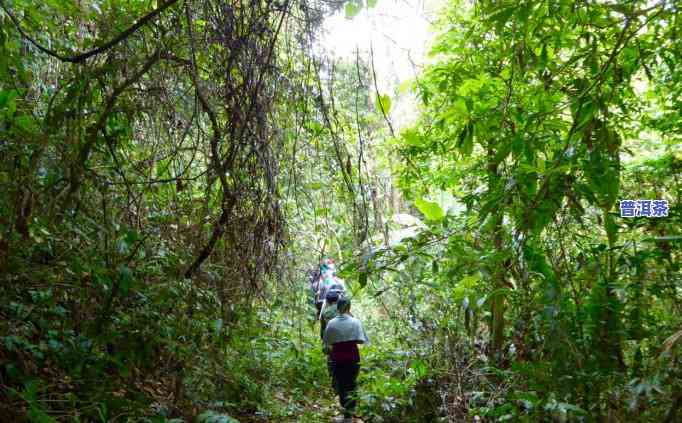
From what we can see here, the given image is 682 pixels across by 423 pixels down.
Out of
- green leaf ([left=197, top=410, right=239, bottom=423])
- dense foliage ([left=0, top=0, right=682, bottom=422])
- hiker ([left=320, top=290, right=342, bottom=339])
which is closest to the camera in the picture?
dense foliage ([left=0, top=0, right=682, bottom=422])

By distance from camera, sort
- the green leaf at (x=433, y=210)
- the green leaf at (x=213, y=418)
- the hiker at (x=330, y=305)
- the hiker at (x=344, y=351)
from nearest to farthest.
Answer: the green leaf at (x=213, y=418)
the green leaf at (x=433, y=210)
the hiker at (x=344, y=351)
the hiker at (x=330, y=305)

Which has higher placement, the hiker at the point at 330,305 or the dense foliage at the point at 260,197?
the dense foliage at the point at 260,197

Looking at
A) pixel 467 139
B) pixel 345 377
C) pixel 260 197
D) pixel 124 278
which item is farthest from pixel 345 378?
pixel 467 139

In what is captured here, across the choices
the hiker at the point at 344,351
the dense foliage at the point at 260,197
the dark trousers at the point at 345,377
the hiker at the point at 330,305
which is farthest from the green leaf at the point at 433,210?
the hiker at the point at 330,305

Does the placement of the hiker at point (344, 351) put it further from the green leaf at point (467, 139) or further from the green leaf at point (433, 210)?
the green leaf at point (467, 139)

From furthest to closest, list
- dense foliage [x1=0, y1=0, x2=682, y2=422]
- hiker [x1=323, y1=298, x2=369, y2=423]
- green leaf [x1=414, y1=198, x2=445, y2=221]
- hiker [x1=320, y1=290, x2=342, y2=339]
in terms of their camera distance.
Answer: hiker [x1=320, y1=290, x2=342, y2=339] → hiker [x1=323, y1=298, x2=369, y2=423] → green leaf [x1=414, y1=198, x2=445, y2=221] → dense foliage [x1=0, y1=0, x2=682, y2=422]

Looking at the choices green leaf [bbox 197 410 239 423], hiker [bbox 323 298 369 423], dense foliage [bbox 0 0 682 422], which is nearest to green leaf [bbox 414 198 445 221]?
dense foliage [bbox 0 0 682 422]

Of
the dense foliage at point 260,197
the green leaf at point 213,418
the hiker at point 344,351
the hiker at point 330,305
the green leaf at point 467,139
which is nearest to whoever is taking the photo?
the dense foliage at point 260,197

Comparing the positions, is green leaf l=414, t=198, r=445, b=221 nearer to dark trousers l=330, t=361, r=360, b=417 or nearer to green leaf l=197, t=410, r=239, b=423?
green leaf l=197, t=410, r=239, b=423

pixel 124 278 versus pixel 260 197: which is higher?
pixel 260 197

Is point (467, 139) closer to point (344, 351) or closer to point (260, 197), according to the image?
point (260, 197)

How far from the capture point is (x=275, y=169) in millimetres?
3258

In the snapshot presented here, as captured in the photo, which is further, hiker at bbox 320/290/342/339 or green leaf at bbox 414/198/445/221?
hiker at bbox 320/290/342/339

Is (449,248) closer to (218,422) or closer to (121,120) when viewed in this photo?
(218,422)
